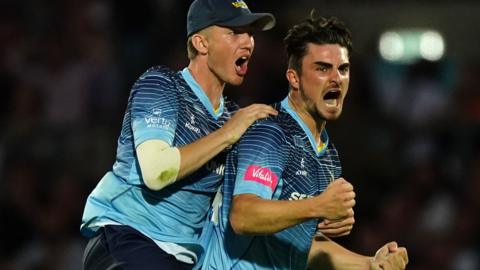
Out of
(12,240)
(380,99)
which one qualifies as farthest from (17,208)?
(380,99)

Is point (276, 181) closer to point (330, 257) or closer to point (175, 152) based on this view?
point (175, 152)

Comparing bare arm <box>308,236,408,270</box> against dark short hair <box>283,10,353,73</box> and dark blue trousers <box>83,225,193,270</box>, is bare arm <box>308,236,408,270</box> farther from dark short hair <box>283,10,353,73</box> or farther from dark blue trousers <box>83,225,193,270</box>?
dark short hair <box>283,10,353,73</box>

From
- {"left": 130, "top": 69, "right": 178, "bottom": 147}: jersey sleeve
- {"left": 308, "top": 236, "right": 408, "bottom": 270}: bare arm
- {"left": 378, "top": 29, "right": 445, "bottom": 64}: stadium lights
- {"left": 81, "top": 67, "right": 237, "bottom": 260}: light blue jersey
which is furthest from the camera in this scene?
{"left": 378, "top": 29, "right": 445, "bottom": 64}: stadium lights

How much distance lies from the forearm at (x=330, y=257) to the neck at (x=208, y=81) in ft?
3.42

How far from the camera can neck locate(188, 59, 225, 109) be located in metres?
6.62

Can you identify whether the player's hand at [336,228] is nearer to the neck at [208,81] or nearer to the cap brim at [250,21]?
the neck at [208,81]

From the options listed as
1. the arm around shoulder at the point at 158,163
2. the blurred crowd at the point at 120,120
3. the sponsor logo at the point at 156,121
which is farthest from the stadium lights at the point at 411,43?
the arm around shoulder at the point at 158,163

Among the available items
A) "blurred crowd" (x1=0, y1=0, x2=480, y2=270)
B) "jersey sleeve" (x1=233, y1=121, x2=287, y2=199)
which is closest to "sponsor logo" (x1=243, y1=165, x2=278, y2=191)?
"jersey sleeve" (x1=233, y1=121, x2=287, y2=199)

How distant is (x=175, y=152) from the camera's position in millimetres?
6066

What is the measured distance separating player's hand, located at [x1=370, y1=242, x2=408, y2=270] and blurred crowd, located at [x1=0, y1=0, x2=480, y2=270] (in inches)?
138

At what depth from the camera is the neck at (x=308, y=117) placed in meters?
6.50

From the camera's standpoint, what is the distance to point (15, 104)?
1252cm

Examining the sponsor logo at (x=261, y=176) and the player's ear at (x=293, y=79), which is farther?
the player's ear at (x=293, y=79)

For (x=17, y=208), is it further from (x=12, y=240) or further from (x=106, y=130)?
(x=106, y=130)
